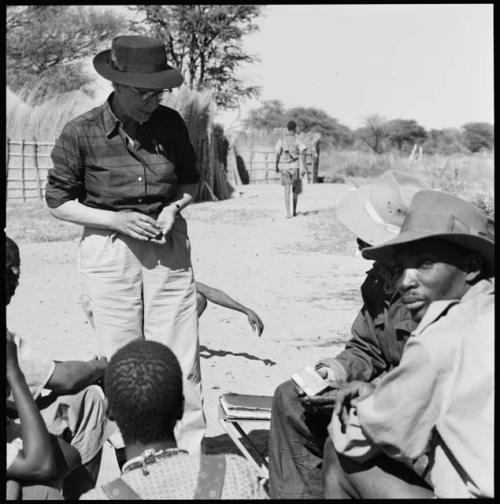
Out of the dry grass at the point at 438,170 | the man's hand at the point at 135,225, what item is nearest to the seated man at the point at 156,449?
the man's hand at the point at 135,225

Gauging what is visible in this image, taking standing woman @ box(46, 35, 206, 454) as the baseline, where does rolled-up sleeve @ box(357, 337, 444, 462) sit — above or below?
below

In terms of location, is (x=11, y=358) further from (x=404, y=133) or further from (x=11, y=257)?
(x=404, y=133)

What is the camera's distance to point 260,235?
14109 millimetres

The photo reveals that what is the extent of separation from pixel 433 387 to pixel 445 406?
6cm

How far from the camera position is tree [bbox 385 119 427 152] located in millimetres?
55281

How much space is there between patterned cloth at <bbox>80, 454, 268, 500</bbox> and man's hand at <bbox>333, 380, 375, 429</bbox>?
22.5 inches

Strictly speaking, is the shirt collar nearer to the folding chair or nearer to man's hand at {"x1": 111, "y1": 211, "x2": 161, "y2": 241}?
man's hand at {"x1": 111, "y1": 211, "x2": 161, "y2": 241}

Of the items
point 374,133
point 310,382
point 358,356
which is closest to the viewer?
point 310,382

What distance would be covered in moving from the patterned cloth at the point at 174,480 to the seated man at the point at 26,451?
36 cm

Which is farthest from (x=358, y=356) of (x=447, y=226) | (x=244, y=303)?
(x=244, y=303)

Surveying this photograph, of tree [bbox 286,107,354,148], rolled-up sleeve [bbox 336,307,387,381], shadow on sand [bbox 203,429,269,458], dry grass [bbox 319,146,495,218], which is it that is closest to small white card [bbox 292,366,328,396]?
rolled-up sleeve [bbox 336,307,387,381]

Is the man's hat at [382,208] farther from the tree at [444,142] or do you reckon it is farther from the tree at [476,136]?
the tree at [476,136]

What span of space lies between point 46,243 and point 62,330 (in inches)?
229

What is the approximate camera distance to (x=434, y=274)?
9.45 ft
